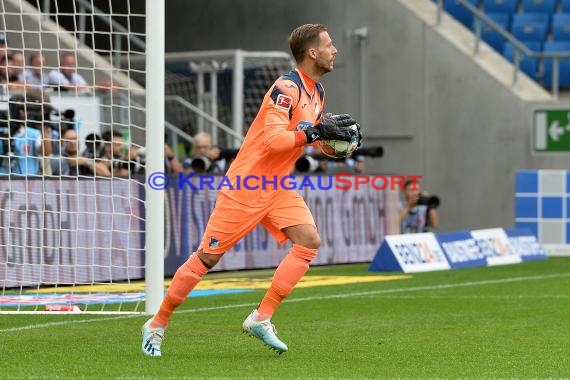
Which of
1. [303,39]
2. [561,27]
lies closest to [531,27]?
[561,27]

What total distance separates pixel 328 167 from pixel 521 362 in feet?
43.1

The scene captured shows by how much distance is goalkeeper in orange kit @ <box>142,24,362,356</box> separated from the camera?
27.7 feet

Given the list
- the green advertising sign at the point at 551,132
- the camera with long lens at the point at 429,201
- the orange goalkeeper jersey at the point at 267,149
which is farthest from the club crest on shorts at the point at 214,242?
the green advertising sign at the point at 551,132

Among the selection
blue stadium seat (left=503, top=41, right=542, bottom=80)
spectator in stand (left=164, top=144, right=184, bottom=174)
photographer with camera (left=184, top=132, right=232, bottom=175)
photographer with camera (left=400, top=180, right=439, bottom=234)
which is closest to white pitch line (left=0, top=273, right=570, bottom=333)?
photographer with camera (left=184, top=132, right=232, bottom=175)

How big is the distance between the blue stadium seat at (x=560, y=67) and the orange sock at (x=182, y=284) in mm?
19443

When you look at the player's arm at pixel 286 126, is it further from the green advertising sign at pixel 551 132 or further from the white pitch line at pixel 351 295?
the green advertising sign at pixel 551 132

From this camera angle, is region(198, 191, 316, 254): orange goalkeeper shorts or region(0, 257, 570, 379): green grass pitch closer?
region(0, 257, 570, 379): green grass pitch

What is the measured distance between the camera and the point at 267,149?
8.34 metres

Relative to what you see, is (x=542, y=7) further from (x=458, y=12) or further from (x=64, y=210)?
(x=64, y=210)

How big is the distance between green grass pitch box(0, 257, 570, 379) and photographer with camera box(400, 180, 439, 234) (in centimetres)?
694

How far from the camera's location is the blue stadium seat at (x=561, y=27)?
90.3 feet

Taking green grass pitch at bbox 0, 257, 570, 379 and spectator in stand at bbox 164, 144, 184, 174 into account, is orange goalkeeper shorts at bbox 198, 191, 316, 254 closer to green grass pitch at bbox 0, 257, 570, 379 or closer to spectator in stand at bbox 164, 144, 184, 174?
green grass pitch at bbox 0, 257, 570, 379

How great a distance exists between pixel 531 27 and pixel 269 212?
20013 millimetres

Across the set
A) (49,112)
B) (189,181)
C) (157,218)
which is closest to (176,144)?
(189,181)
